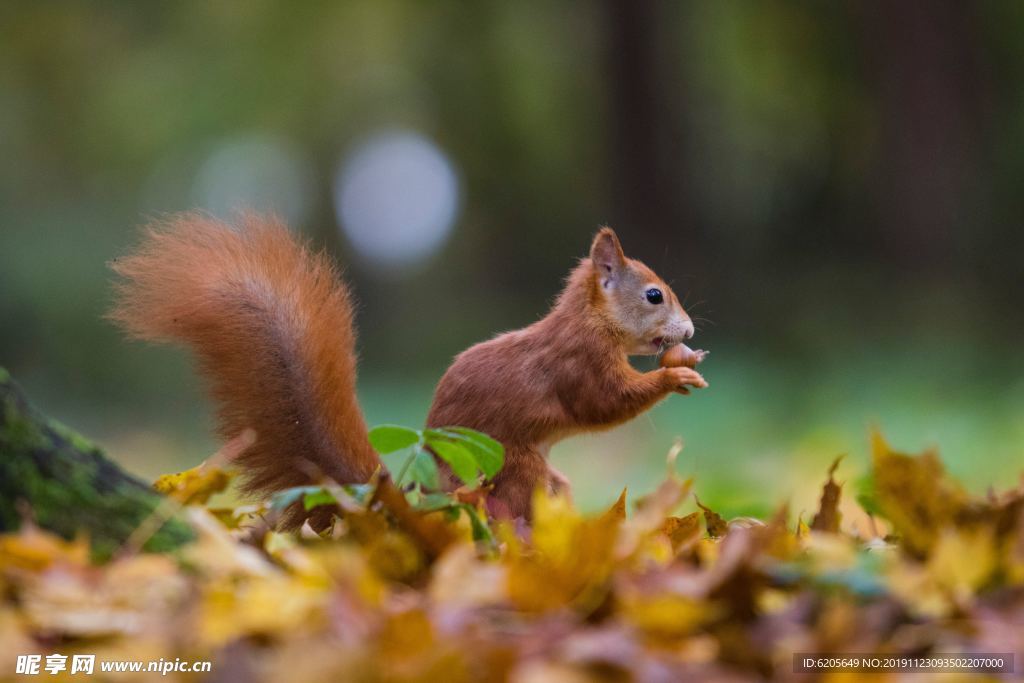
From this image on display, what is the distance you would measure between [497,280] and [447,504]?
949cm

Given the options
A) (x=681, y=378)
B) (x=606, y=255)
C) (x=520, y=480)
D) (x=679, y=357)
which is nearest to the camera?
(x=520, y=480)

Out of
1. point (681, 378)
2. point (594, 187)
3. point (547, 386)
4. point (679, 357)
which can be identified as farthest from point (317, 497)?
point (594, 187)

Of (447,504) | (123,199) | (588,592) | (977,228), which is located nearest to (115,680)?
(588,592)

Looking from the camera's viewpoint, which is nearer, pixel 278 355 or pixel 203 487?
pixel 203 487

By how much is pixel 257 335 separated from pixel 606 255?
1001mm

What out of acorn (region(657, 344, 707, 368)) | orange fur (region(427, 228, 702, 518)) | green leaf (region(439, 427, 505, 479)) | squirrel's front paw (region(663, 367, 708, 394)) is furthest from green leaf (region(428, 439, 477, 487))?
acorn (region(657, 344, 707, 368))

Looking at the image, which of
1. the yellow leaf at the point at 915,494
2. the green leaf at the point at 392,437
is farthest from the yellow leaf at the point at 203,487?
the yellow leaf at the point at 915,494

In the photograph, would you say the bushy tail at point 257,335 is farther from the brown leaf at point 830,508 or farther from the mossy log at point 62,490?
the brown leaf at point 830,508

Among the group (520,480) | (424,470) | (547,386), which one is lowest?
(424,470)

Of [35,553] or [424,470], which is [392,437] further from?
[35,553]

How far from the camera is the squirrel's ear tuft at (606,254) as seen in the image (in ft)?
7.87

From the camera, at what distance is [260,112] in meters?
12.8

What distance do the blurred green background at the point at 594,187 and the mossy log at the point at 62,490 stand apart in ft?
3.88

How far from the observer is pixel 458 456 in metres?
1.35
